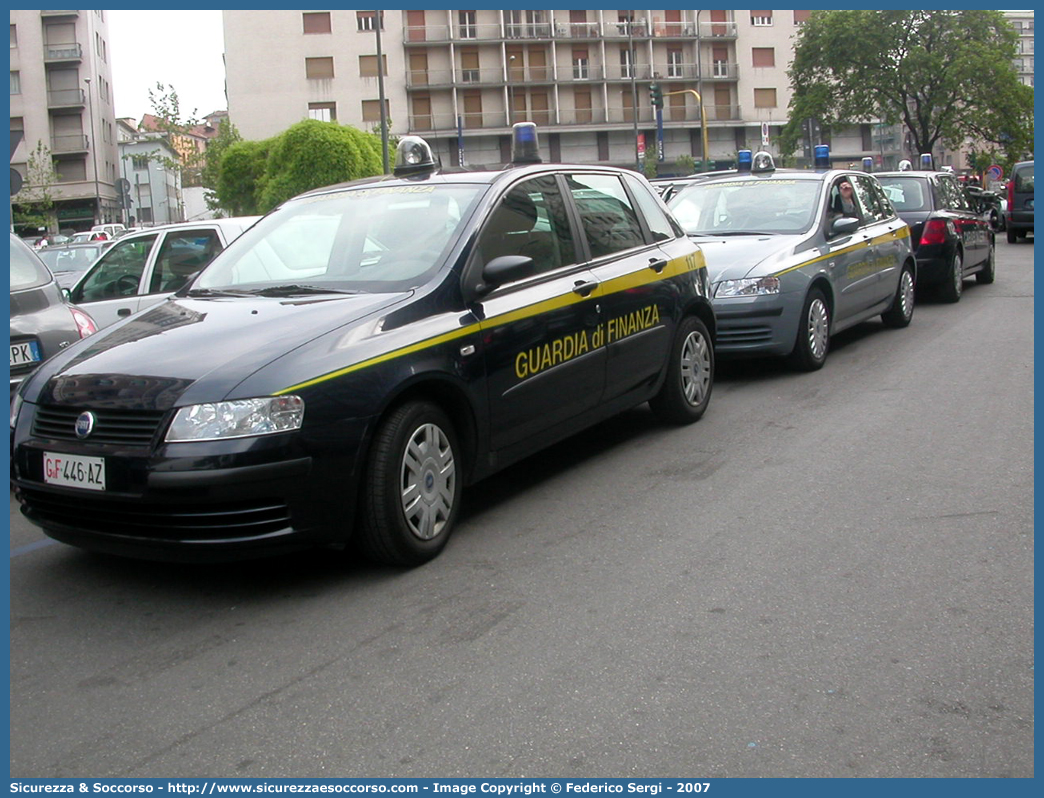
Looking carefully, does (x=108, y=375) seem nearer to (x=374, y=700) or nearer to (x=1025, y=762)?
(x=374, y=700)

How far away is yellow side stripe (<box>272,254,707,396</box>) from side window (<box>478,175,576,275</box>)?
0.70 feet

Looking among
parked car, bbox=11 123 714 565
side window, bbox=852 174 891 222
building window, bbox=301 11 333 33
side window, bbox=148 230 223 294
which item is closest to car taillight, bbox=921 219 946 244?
side window, bbox=852 174 891 222

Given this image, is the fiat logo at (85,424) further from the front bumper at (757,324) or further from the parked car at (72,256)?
the parked car at (72,256)

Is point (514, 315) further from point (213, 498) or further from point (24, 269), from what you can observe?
point (24, 269)

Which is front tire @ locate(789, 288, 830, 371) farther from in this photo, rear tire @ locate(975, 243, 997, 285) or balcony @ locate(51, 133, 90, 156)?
balcony @ locate(51, 133, 90, 156)

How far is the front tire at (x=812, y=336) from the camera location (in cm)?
934

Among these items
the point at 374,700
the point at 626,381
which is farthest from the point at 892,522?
the point at 374,700

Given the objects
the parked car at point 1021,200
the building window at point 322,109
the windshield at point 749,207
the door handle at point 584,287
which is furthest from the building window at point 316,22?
the door handle at point 584,287

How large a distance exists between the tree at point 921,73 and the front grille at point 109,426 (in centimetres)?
4555

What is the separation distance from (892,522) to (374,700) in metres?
2.73

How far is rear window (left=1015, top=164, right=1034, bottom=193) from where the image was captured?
28.7 metres

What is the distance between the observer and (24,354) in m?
6.58

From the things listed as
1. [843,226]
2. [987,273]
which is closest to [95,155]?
[987,273]

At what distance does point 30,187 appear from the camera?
60.2m
